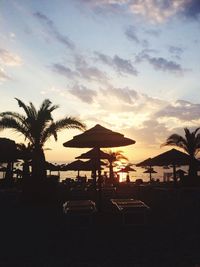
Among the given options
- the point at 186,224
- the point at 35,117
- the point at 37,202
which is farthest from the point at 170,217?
the point at 35,117

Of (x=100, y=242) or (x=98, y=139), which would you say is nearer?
(x=100, y=242)

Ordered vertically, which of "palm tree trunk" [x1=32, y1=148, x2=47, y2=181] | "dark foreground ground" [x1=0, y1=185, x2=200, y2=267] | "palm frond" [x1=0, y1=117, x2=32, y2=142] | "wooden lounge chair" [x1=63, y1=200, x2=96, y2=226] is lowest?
"dark foreground ground" [x1=0, y1=185, x2=200, y2=267]

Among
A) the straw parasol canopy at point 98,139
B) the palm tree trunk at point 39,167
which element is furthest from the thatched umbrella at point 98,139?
the palm tree trunk at point 39,167

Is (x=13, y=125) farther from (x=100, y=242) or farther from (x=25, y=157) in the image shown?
(x=100, y=242)

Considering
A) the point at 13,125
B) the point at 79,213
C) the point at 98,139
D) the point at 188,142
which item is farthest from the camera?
the point at 188,142

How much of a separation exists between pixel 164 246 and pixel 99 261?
159 centimetres

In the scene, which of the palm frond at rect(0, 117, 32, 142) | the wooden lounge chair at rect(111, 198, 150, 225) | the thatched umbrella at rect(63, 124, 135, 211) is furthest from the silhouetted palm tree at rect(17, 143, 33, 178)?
the wooden lounge chair at rect(111, 198, 150, 225)

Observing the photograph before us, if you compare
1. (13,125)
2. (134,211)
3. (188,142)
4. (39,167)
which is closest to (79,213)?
(134,211)

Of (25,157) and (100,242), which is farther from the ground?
(25,157)

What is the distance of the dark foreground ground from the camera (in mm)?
5516

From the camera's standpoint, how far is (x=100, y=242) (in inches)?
280

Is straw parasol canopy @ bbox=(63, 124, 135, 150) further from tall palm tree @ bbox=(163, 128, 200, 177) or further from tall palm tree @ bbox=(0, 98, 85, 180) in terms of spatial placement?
tall palm tree @ bbox=(163, 128, 200, 177)

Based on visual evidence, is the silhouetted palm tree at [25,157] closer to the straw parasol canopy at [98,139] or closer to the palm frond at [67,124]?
the palm frond at [67,124]

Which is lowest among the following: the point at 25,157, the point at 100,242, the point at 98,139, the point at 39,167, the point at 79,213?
the point at 100,242
